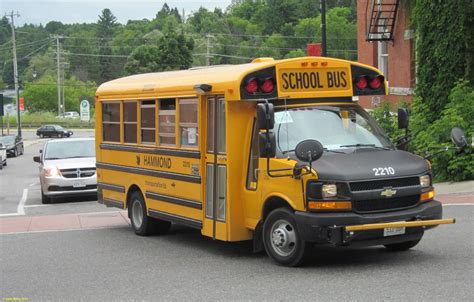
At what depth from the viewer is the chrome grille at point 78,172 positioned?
739 inches

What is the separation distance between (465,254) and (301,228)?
234 cm

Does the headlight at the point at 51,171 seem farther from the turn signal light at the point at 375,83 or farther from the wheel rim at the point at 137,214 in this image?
the turn signal light at the point at 375,83

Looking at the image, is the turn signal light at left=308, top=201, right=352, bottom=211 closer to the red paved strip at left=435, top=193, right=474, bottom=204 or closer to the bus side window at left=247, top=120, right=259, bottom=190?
the bus side window at left=247, top=120, right=259, bottom=190

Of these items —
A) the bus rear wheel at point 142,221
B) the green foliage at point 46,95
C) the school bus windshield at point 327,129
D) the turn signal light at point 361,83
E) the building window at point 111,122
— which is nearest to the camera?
the school bus windshield at point 327,129

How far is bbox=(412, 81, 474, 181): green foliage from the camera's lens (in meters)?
18.5

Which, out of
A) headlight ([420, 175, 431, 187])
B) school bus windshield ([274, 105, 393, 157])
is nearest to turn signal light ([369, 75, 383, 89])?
school bus windshield ([274, 105, 393, 157])

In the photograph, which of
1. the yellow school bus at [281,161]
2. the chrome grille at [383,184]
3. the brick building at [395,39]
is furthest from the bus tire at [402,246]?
the brick building at [395,39]

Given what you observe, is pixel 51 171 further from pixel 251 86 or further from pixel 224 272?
pixel 224 272

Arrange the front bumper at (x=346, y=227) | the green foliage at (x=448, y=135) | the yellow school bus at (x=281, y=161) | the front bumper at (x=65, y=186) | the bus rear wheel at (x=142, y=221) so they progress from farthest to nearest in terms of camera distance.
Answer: the front bumper at (x=65, y=186), the green foliage at (x=448, y=135), the bus rear wheel at (x=142, y=221), the yellow school bus at (x=281, y=161), the front bumper at (x=346, y=227)

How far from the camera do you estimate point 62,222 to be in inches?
594

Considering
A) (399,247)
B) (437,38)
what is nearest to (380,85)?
(399,247)

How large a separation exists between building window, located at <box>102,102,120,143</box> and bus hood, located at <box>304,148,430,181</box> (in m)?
5.03

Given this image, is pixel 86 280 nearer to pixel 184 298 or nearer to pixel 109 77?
pixel 184 298

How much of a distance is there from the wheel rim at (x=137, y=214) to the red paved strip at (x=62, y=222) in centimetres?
175
